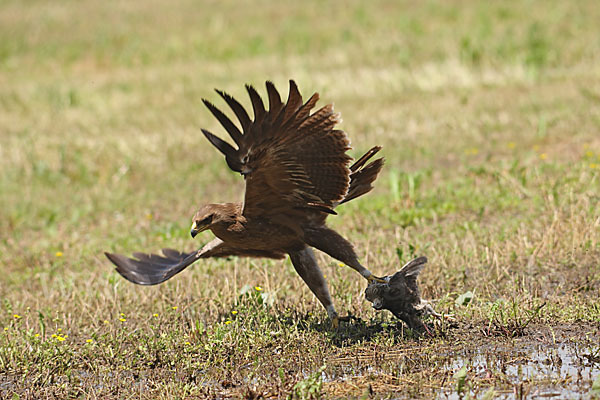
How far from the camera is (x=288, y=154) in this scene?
534cm

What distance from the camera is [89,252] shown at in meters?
8.80

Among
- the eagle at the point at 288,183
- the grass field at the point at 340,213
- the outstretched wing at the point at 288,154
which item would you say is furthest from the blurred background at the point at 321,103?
the outstretched wing at the point at 288,154

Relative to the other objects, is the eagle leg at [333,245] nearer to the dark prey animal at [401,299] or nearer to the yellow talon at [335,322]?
the dark prey animal at [401,299]

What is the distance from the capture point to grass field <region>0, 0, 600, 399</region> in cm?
541

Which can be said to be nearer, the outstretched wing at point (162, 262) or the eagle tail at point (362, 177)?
the eagle tail at point (362, 177)

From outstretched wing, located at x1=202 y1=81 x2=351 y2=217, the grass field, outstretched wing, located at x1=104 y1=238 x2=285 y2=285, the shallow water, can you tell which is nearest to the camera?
the shallow water

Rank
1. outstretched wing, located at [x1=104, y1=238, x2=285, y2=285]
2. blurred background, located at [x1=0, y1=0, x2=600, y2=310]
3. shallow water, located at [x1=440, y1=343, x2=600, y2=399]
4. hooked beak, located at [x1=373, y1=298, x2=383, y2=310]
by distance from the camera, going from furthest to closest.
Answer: blurred background, located at [x1=0, y1=0, x2=600, y2=310], outstretched wing, located at [x1=104, y1=238, x2=285, y2=285], hooked beak, located at [x1=373, y1=298, x2=383, y2=310], shallow water, located at [x1=440, y1=343, x2=600, y2=399]

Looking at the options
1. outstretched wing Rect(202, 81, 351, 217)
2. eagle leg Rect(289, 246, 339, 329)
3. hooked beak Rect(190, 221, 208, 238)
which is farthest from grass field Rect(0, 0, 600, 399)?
outstretched wing Rect(202, 81, 351, 217)

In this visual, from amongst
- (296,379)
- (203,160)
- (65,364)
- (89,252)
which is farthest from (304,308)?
(203,160)

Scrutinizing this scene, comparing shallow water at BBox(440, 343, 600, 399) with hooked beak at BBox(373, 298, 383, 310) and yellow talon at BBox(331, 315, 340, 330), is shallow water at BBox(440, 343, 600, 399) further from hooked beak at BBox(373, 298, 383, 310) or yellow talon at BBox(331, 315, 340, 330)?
yellow talon at BBox(331, 315, 340, 330)

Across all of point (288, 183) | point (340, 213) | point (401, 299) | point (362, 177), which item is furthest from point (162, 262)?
point (340, 213)

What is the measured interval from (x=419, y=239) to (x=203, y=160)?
490 cm

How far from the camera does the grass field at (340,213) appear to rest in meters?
5.41

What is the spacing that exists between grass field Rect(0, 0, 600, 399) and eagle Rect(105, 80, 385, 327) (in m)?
0.59
